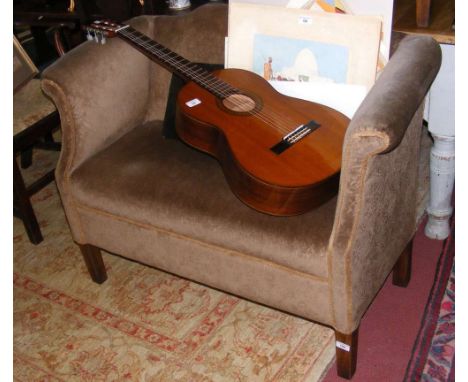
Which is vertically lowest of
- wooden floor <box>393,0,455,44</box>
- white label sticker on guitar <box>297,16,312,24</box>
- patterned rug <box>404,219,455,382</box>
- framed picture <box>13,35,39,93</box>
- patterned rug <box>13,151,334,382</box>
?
patterned rug <box>13,151,334,382</box>

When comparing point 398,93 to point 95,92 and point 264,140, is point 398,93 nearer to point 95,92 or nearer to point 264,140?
point 264,140

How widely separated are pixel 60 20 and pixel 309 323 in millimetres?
1682

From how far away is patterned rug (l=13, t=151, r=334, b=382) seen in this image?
1825 millimetres

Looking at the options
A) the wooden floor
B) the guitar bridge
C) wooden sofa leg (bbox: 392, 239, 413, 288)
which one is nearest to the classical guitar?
the guitar bridge

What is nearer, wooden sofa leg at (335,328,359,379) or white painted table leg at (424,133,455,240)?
wooden sofa leg at (335,328,359,379)

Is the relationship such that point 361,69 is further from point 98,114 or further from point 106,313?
point 106,313

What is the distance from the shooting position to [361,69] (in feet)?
5.76

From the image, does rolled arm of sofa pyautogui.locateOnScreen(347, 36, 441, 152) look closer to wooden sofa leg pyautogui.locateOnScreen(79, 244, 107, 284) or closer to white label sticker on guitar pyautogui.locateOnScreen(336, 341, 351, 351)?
white label sticker on guitar pyautogui.locateOnScreen(336, 341, 351, 351)

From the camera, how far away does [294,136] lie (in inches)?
65.8

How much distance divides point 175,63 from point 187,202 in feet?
1.59

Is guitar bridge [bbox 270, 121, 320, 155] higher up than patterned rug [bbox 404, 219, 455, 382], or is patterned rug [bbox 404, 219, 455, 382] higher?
guitar bridge [bbox 270, 121, 320, 155]

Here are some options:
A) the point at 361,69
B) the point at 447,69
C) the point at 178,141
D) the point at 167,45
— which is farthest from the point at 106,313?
the point at 447,69

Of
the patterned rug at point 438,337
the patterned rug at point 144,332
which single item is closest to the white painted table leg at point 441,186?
the patterned rug at point 438,337

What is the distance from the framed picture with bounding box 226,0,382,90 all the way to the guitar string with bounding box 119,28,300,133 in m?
0.12
